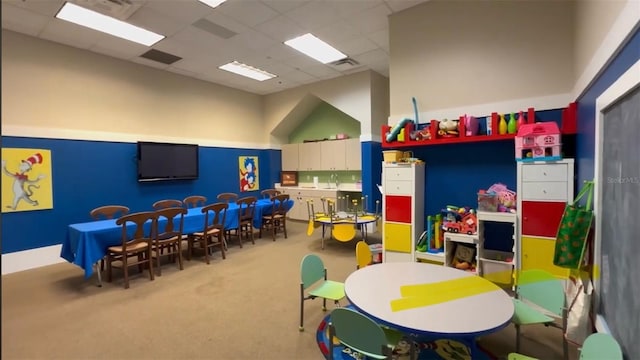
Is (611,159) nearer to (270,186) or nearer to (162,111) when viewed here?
(162,111)

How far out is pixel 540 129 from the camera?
3012 millimetres

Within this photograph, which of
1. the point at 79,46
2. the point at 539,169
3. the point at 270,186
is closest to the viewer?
the point at 539,169

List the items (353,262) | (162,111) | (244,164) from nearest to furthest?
(353,262) → (162,111) → (244,164)

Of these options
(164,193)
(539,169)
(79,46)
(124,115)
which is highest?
(79,46)

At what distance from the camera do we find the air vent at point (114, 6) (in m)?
3.66

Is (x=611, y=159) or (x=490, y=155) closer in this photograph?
(x=611, y=159)

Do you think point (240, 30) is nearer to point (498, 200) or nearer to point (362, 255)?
point (362, 255)

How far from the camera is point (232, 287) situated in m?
3.67

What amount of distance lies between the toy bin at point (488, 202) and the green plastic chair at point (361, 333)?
2.12 m

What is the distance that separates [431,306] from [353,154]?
17.2 ft

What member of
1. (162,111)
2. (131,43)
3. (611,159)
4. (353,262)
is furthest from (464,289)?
(162,111)

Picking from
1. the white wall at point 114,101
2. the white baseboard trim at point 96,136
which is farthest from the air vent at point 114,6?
the white baseboard trim at point 96,136

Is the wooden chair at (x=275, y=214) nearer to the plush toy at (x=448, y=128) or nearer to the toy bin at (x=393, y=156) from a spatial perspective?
the toy bin at (x=393, y=156)

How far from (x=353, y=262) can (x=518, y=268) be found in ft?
6.96
